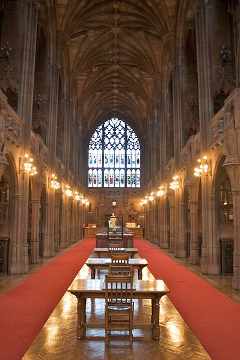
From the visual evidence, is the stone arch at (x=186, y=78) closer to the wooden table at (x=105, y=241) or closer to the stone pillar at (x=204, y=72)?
the stone pillar at (x=204, y=72)

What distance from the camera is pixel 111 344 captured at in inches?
242

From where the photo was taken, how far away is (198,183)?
689 inches

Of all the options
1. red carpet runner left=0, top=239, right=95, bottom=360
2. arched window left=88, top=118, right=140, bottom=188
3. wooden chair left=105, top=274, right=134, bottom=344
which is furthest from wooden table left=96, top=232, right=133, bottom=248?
arched window left=88, top=118, right=140, bottom=188

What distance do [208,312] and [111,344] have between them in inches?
125

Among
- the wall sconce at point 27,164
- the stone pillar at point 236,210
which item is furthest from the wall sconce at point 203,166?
the wall sconce at point 27,164

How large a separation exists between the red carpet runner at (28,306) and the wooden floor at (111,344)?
247mm

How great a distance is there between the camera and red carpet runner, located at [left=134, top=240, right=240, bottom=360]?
6156 mm

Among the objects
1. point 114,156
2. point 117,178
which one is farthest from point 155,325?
point 114,156

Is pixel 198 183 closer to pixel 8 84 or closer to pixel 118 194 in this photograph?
pixel 8 84

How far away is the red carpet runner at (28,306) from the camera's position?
618 cm

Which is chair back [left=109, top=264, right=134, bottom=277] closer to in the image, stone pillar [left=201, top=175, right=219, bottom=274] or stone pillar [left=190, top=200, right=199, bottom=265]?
stone pillar [left=201, top=175, right=219, bottom=274]

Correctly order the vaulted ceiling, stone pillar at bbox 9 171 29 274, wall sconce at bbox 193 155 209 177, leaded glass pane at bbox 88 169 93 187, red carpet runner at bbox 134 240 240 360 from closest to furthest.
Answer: red carpet runner at bbox 134 240 240 360 < stone pillar at bbox 9 171 29 274 < wall sconce at bbox 193 155 209 177 < the vaulted ceiling < leaded glass pane at bbox 88 169 93 187

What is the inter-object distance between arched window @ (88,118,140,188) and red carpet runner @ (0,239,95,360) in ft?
107

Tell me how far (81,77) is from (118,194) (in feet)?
56.4
